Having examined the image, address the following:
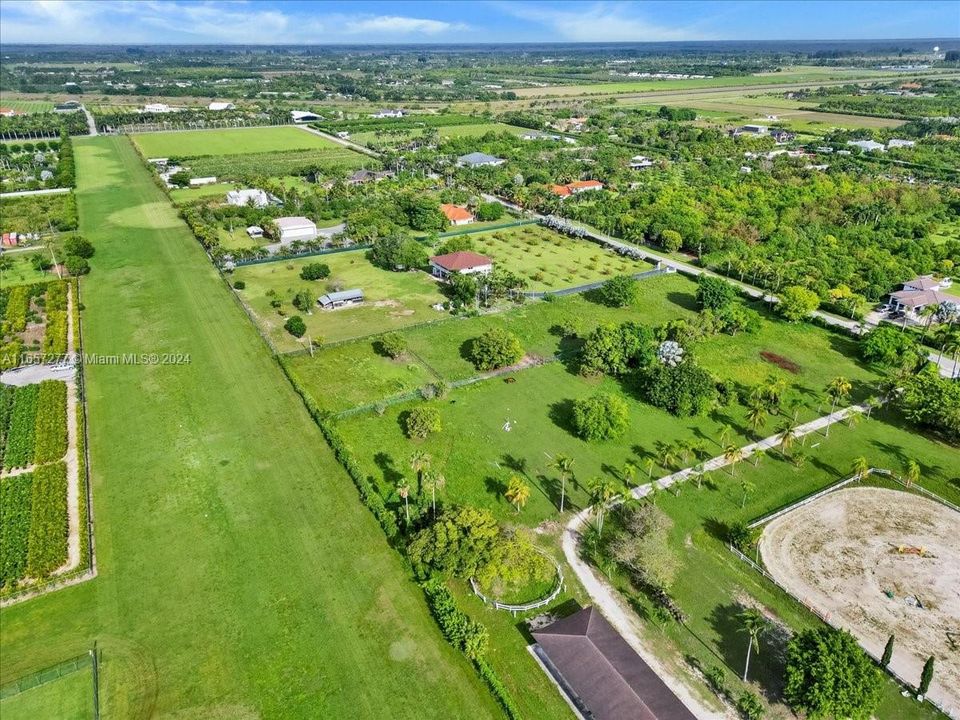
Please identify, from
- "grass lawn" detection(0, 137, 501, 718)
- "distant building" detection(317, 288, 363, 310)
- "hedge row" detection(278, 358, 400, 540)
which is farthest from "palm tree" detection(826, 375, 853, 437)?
"distant building" detection(317, 288, 363, 310)

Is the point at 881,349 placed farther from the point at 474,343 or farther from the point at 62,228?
the point at 62,228

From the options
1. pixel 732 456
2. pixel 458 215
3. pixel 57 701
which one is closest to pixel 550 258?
pixel 458 215

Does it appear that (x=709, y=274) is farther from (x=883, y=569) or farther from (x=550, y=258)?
(x=883, y=569)

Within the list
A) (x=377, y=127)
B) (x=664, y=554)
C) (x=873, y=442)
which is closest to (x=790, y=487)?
(x=873, y=442)

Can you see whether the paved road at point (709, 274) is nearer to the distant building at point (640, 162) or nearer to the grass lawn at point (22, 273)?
the distant building at point (640, 162)

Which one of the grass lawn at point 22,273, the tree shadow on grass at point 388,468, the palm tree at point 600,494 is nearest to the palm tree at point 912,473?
the palm tree at point 600,494

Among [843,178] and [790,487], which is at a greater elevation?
[843,178]
